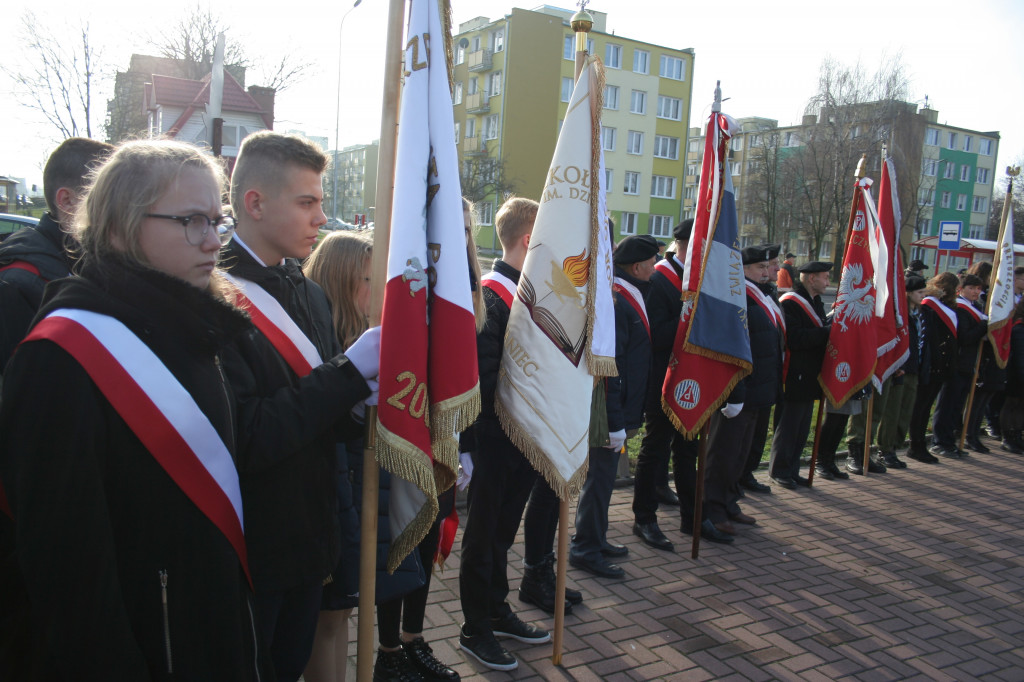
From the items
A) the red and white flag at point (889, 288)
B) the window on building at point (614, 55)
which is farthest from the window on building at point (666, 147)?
the red and white flag at point (889, 288)

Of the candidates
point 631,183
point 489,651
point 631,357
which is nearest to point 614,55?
point 631,183

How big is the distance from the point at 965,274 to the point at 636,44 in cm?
4301

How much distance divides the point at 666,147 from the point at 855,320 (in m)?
46.0

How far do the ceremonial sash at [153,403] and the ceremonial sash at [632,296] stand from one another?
337cm

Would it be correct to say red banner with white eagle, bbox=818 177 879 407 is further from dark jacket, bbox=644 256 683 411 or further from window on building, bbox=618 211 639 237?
window on building, bbox=618 211 639 237

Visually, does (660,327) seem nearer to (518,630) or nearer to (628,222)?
(518,630)

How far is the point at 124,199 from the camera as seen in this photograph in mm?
1621

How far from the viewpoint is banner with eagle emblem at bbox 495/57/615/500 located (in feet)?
11.3

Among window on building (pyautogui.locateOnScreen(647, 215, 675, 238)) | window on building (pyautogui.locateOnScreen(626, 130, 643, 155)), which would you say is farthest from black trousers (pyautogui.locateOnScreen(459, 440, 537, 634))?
window on building (pyautogui.locateOnScreen(647, 215, 675, 238))

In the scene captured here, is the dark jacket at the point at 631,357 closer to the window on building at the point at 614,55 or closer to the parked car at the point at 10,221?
the parked car at the point at 10,221

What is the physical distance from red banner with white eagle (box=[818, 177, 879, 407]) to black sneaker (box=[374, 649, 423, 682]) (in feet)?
16.6

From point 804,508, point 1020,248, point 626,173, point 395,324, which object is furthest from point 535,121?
point 395,324

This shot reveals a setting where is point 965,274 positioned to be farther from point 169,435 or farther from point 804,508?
point 169,435

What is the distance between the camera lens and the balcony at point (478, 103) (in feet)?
156
